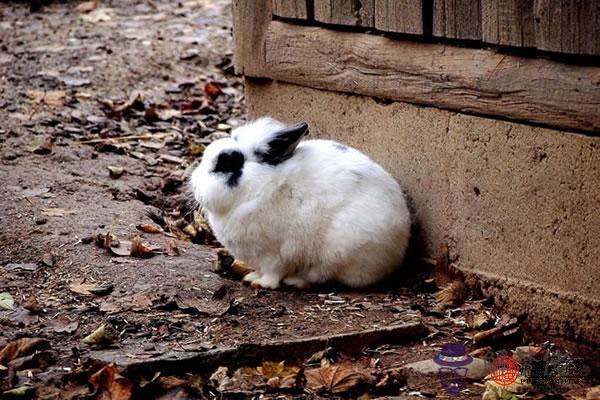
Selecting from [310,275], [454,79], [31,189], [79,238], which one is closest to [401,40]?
[454,79]

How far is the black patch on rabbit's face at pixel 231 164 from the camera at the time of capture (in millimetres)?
5234

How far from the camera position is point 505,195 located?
4.94 metres

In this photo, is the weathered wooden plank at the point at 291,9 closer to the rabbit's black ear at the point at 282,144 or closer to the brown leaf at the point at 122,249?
the rabbit's black ear at the point at 282,144

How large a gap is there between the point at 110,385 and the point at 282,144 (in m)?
1.62

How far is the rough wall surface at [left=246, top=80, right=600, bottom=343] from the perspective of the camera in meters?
4.55

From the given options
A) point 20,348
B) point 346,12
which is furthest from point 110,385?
point 346,12

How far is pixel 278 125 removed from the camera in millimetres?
5316

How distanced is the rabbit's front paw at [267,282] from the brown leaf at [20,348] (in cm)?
124

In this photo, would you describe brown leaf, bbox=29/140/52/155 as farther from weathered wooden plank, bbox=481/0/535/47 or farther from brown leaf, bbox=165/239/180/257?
weathered wooden plank, bbox=481/0/535/47

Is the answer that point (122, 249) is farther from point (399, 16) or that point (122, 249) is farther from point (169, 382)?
point (399, 16)

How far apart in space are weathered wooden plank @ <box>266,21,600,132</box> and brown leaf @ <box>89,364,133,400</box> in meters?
2.11

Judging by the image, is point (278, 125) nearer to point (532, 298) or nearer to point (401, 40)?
point (401, 40)

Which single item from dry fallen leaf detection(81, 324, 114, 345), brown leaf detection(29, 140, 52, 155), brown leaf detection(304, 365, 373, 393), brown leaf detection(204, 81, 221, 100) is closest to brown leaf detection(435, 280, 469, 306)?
brown leaf detection(304, 365, 373, 393)

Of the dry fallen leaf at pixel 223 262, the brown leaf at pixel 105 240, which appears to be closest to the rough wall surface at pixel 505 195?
the dry fallen leaf at pixel 223 262
